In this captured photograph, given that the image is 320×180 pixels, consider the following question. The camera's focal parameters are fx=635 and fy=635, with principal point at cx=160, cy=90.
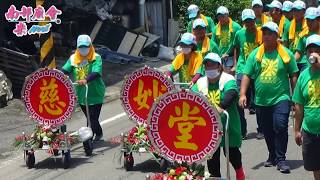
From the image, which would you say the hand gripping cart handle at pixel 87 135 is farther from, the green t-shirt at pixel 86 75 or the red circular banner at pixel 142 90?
the red circular banner at pixel 142 90

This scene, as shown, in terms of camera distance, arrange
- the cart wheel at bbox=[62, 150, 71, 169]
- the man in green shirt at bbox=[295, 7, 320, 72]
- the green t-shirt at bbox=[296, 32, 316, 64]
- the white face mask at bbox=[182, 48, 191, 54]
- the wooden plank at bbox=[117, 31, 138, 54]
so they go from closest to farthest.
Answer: the white face mask at bbox=[182, 48, 191, 54], the cart wheel at bbox=[62, 150, 71, 169], the man in green shirt at bbox=[295, 7, 320, 72], the green t-shirt at bbox=[296, 32, 316, 64], the wooden plank at bbox=[117, 31, 138, 54]

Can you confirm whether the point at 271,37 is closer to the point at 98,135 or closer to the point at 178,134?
the point at 178,134

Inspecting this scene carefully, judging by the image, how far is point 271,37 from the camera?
750cm

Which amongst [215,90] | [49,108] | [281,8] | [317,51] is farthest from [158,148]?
[281,8]

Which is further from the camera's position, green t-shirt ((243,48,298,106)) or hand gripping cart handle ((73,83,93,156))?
hand gripping cart handle ((73,83,93,156))

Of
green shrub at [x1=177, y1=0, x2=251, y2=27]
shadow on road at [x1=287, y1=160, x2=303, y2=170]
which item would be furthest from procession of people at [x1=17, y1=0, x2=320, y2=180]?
green shrub at [x1=177, y1=0, x2=251, y2=27]

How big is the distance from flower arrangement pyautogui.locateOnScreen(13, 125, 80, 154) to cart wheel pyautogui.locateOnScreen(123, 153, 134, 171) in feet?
2.92

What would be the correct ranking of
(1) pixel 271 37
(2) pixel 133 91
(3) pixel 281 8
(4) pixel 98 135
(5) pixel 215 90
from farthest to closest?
1. (3) pixel 281 8
2. (4) pixel 98 135
3. (2) pixel 133 91
4. (1) pixel 271 37
5. (5) pixel 215 90

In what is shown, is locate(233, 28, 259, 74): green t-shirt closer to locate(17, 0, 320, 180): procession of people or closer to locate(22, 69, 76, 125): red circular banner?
locate(17, 0, 320, 180): procession of people

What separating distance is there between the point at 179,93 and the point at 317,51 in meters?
1.38

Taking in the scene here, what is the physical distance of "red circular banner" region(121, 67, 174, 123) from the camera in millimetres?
8141

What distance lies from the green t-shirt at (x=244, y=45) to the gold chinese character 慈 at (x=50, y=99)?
2737mm

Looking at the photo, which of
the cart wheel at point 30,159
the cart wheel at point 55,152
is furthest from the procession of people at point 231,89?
the cart wheel at point 30,159

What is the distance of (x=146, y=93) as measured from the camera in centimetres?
837
